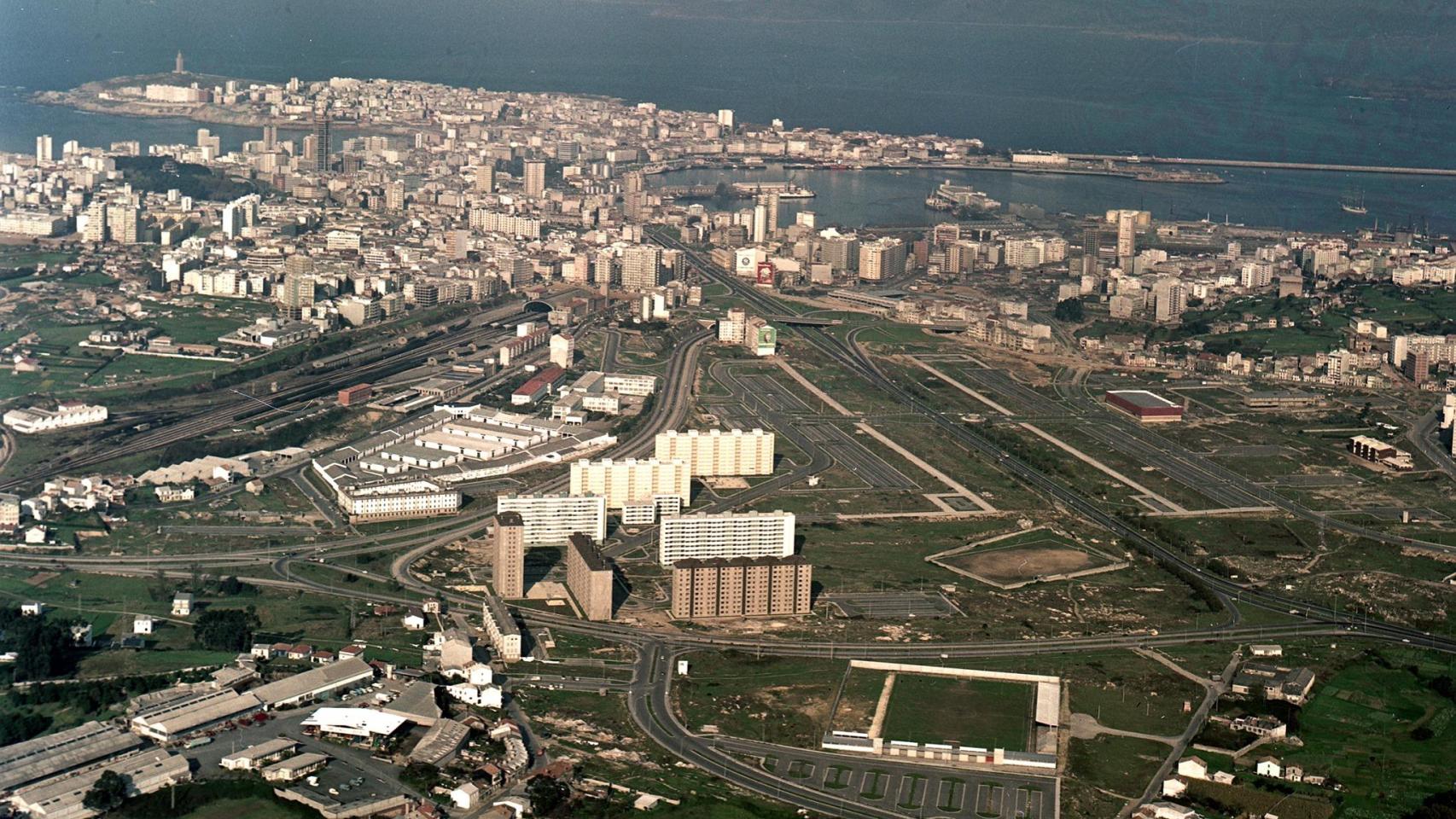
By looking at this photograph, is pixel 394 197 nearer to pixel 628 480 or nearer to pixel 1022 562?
pixel 628 480

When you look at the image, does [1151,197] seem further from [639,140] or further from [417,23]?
[417,23]

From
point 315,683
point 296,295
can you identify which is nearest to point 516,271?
point 296,295

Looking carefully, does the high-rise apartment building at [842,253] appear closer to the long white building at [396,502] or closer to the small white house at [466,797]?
the long white building at [396,502]

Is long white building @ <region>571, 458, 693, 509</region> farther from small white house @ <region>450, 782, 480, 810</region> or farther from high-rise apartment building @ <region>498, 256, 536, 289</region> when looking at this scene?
high-rise apartment building @ <region>498, 256, 536, 289</region>

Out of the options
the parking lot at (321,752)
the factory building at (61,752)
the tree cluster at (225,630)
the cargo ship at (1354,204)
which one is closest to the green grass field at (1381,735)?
the parking lot at (321,752)

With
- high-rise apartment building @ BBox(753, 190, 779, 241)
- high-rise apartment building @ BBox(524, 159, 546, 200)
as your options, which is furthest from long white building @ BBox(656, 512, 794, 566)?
high-rise apartment building @ BBox(524, 159, 546, 200)
